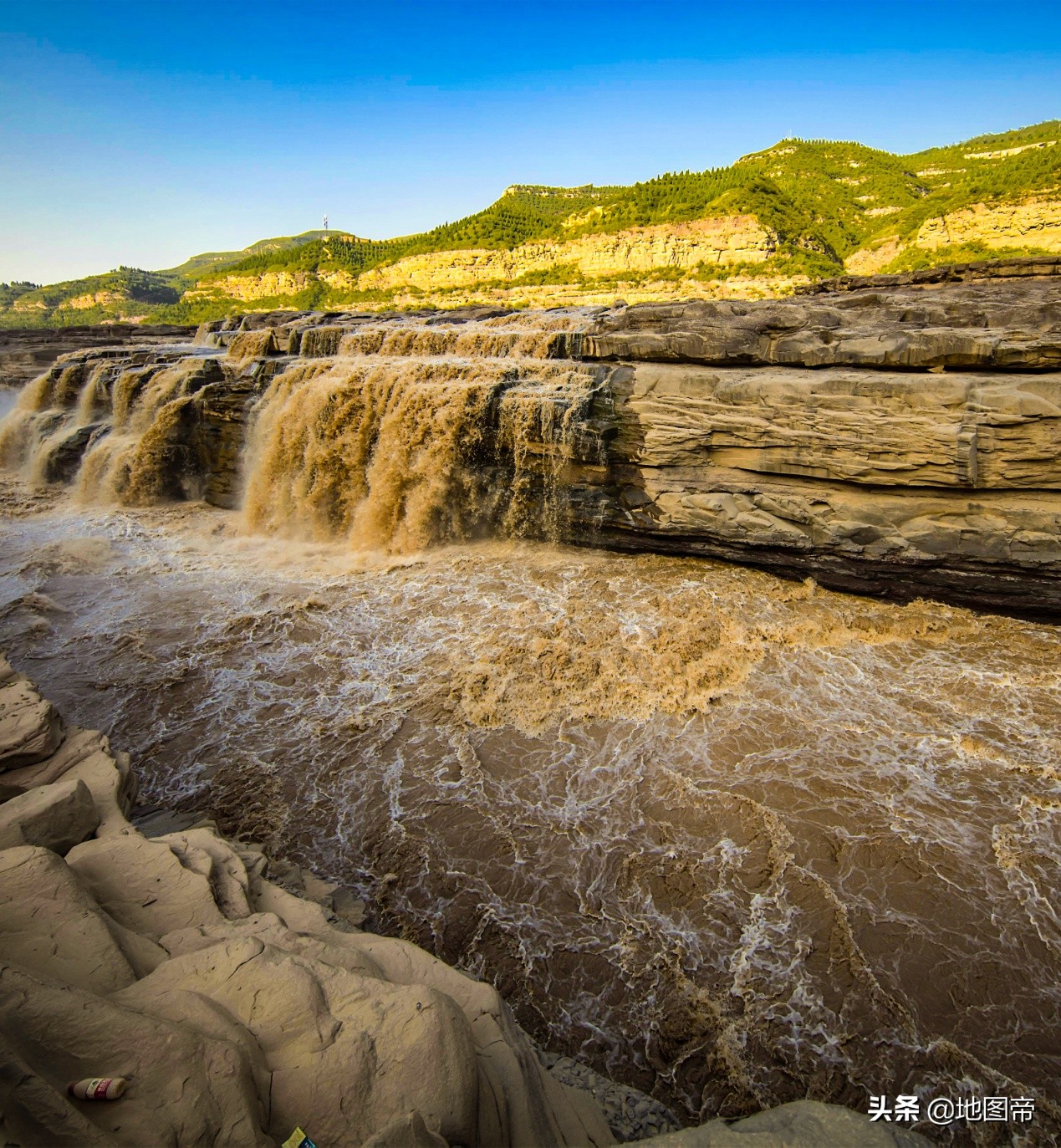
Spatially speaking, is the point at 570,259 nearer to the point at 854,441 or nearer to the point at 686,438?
the point at 686,438

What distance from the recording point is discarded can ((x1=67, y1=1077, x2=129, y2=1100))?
6.02 ft

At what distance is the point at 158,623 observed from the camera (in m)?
8.41

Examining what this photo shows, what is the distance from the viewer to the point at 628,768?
5773 millimetres

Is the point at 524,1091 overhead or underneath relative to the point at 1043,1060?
overhead

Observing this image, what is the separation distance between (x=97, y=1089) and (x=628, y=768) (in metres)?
4.55

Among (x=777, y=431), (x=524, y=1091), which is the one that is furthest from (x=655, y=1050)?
(x=777, y=431)

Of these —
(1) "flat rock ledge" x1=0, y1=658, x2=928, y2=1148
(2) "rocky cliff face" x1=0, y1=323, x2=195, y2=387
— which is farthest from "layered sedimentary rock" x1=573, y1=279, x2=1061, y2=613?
(2) "rocky cliff face" x1=0, y1=323, x2=195, y2=387

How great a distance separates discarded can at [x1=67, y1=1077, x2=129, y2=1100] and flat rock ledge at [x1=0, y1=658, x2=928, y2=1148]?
37 millimetres

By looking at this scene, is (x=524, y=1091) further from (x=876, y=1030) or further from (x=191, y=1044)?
(x=876, y=1030)

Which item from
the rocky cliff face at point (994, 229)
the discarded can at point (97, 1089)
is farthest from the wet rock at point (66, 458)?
the rocky cliff face at point (994, 229)

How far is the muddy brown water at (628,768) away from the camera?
12.4 ft

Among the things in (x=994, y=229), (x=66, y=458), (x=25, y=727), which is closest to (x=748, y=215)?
(x=994, y=229)

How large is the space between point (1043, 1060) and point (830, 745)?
8.90 ft

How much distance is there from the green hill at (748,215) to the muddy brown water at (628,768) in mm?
29236
